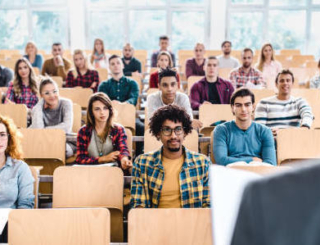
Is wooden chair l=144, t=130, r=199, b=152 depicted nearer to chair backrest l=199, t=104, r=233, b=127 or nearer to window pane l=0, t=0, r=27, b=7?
chair backrest l=199, t=104, r=233, b=127

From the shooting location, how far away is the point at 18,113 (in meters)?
3.89

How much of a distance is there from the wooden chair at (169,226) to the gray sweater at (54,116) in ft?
6.93

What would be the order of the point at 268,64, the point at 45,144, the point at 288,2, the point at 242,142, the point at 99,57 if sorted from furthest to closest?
1. the point at 288,2
2. the point at 99,57
3. the point at 268,64
4. the point at 45,144
5. the point at 242,142

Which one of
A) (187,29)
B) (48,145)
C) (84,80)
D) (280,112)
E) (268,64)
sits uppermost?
(187,29)

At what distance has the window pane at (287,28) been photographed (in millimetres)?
9867

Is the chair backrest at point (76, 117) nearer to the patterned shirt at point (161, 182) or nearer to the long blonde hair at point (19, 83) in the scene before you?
the long blonde hair at point (19, 83)

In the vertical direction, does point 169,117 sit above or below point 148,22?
below

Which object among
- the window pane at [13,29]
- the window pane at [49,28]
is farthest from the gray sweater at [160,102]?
the window pane at [13,29]

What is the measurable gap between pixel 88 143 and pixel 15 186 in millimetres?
872

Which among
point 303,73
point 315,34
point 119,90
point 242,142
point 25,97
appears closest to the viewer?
point 242,142

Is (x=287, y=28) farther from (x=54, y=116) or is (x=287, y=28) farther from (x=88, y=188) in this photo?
(x=88, y=188)

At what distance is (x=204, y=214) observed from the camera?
1748 mm

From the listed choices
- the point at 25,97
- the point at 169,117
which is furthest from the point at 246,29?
the point at 169,117

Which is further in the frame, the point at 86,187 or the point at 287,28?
the point at 287,28
